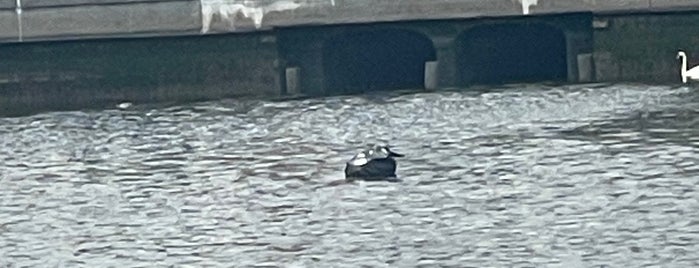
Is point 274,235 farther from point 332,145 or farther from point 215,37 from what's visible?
point 215,37

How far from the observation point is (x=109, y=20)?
5709 centimetres

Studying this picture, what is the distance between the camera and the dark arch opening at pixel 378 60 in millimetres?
59531

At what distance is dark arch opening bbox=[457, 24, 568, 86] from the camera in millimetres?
58969

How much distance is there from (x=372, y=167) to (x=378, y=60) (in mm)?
27291

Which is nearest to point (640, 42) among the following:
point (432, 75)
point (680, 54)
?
point (680, 54)

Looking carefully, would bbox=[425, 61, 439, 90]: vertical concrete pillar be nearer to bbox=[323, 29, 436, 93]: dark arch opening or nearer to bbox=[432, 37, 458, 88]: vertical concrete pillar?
bbox=[432, 37, 458, 88]: vertical concrete pillar

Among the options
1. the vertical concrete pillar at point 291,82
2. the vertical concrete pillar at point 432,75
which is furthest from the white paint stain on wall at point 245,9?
the vertical concrete pillar at point 432,75

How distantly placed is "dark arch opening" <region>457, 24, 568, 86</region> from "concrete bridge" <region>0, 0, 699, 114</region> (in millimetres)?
116

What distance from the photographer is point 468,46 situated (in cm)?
5906

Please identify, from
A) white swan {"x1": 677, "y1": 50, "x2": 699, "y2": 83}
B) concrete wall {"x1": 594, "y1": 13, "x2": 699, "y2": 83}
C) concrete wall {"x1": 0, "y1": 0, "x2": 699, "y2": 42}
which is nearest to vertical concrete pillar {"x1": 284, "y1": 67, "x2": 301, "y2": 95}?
concrete wall {"x1": 0, "y1": 0, "x2": 699, "y2": 42}

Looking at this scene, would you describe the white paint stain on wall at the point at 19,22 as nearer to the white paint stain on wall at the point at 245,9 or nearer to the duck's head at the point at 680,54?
the white paint stain on wall at the point at 245,9

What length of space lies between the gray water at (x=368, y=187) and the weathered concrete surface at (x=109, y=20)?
555cm

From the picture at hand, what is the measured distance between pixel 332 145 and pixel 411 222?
11931 mm

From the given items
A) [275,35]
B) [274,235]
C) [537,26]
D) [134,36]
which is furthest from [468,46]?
[274,235]
